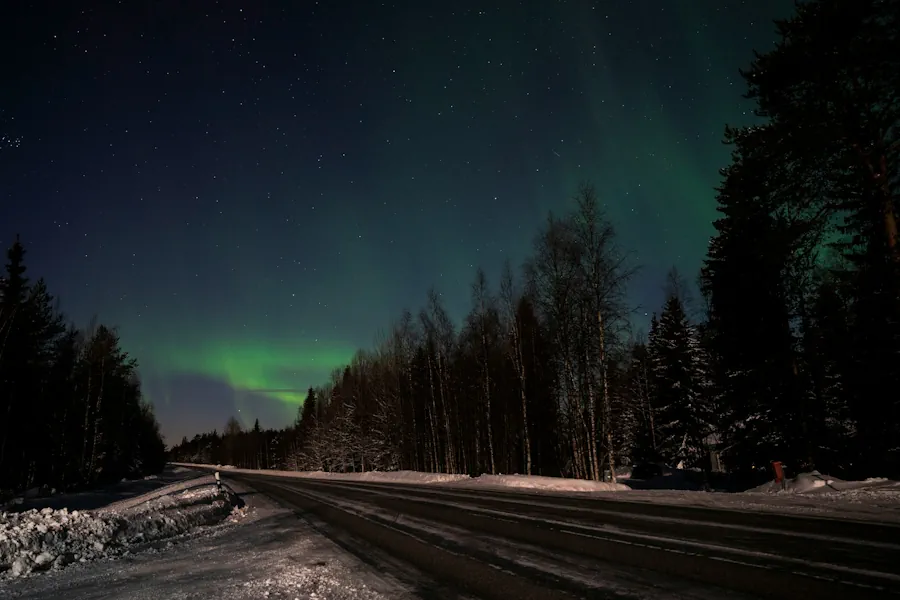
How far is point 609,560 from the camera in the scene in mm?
6168

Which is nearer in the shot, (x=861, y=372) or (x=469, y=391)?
(x=861, y=372)

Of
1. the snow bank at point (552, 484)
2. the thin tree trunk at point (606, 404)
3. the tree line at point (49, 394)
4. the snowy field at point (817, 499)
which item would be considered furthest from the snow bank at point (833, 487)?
the tree line at point (49, 394)

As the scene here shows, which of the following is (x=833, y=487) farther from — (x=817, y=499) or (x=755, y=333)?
(x=755, y=333)

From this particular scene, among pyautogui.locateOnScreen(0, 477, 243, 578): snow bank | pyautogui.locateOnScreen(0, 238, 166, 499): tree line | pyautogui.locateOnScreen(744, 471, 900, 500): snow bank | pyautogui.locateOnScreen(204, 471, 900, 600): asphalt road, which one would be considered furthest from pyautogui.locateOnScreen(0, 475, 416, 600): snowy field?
pyautogui.locateOnScreen(0, 238, 166, 499): tree line

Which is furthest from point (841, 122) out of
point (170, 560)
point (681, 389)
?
point (681, 389)

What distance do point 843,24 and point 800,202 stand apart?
474 cm

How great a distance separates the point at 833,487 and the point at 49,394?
149 ft

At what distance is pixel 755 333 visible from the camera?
932 inches

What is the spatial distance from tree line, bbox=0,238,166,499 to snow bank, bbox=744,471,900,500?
114ft

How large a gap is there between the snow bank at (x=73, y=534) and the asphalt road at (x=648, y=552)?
4701 mm

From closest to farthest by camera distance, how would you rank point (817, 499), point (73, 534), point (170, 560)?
point (170, 560) < point (73, 534) < point (817, 499)

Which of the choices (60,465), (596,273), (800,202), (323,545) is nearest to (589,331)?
(596,273)

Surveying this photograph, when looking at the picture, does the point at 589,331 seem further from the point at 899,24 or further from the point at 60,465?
the point at 60,465

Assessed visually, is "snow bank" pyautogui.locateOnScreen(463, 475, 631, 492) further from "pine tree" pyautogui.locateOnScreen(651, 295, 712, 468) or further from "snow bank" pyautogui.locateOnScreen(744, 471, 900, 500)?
"pine tree" pyautogui.locateOnScreen(651, 295, 712, 468)
